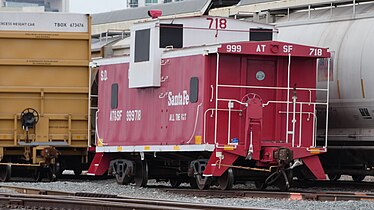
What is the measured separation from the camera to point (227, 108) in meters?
17.5

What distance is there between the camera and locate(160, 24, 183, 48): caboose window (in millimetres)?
18719

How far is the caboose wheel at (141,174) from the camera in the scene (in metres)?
19.7

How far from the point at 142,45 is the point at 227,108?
2565mm

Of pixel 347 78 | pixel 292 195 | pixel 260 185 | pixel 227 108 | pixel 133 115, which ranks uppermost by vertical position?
pixel 347 78

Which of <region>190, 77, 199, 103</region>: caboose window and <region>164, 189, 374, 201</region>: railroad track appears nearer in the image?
<region>164, 189, 374, 201</region>: railroad track

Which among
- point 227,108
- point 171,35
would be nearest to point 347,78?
point 227,108

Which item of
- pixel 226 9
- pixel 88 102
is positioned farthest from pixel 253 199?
pixel 226 9

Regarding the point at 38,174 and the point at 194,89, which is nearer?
the point at 194,89

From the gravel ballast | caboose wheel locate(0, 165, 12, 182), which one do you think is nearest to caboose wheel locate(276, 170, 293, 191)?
the gravel ballast

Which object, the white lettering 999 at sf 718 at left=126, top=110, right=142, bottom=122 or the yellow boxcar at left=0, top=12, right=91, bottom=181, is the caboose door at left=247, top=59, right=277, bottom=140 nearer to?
the white lettering 999 at sf 718 at left=126, top=110, right=142, bottom=122

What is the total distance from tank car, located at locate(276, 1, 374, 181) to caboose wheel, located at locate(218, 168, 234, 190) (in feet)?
9.85

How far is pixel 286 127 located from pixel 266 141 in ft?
1.56

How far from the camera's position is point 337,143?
19859 millimetres

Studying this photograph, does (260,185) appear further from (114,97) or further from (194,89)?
(114,97)
